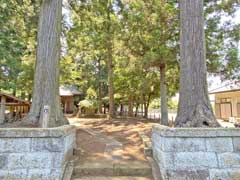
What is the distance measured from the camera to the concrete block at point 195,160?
13.5ft

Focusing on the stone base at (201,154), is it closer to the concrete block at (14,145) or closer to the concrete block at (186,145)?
the concrete block at (186,145)

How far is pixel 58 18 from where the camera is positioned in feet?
19.0

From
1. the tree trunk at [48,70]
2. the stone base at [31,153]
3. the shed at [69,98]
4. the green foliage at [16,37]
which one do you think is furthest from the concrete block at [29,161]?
the shed at [69,98]

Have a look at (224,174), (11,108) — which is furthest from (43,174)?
(11,108)

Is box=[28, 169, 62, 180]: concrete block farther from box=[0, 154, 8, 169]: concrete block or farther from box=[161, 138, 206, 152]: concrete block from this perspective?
box=[161, 138, 206, 152]: concrete block

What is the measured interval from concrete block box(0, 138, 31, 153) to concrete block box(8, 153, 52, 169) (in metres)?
0.09

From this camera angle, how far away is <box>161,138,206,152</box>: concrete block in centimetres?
418

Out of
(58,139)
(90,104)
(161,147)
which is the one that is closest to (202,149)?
(161,147)

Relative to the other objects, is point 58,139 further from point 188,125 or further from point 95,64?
point 95,64

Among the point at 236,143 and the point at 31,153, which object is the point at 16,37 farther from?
the point at 236,143

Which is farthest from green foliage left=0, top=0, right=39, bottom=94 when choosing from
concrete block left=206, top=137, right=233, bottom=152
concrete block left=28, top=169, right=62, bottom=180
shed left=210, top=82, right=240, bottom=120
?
shed left=210, top=82, right=240, bottom=120

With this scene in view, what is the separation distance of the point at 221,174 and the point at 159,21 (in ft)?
21.4

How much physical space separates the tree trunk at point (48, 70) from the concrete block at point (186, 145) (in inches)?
106

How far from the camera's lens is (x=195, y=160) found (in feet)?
13.6
